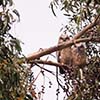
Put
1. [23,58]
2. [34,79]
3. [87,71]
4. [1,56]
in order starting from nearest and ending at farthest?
[1,56]
[23,58]
[34,79]
[87,71]

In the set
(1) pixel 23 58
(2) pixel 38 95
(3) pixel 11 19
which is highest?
(3) pixel 11 19

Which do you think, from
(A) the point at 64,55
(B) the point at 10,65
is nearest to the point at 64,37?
(A) the point at 64,55

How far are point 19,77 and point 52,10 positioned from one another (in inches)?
44.3

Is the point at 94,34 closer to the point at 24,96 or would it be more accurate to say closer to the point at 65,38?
the point at 65,38

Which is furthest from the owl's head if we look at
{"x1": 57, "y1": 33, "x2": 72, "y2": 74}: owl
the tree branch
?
the tree branch

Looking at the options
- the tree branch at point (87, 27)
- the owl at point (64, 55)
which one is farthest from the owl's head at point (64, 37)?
the tree branch at point (87, 27)

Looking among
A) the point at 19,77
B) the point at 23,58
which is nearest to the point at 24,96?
the point at 19,77

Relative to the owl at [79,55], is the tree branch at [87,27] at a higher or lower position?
higher

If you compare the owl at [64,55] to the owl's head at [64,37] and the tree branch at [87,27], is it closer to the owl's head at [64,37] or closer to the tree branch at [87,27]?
the owl's head at [64,37]

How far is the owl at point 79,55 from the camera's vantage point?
3.97 meters

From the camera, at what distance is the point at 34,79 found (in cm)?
329

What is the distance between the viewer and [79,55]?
Result: 418 centimetres

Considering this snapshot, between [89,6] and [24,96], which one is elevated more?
[89,6]

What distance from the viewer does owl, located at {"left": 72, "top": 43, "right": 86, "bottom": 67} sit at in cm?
397
